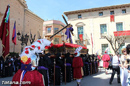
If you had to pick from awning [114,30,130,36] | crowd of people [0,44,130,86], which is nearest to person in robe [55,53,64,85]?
crowd of people [0,44,130,86]

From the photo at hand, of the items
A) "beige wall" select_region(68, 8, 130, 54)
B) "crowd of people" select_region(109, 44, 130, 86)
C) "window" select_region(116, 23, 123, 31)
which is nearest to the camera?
"crowd of people" select_region(109, 44, 130, 86)

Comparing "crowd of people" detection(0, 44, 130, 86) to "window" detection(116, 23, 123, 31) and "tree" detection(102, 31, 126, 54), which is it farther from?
"window" detection(116, 23, 123, 31)

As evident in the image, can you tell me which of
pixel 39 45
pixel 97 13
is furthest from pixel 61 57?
pixel 97 13

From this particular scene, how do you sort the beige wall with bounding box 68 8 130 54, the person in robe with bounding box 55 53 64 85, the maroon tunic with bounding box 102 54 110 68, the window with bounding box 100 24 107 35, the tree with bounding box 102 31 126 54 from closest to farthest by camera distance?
the person in robe with bounding box 55 53 64 85, the maroon tunic with bounding box 102 54 110 68, the tree with bounding box 102 31 126 54, the beige wall with bounding box 68 8 130 54, the window with bounding box 100 24 107 35

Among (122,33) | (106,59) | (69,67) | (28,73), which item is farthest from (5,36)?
(122,33)

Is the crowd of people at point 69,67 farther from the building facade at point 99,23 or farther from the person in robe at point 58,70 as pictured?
the building facade at point 99,23

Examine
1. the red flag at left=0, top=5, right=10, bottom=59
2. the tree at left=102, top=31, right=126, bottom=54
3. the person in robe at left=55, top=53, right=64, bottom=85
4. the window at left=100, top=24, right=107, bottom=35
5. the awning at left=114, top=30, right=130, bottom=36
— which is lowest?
the person in robe at left=55, top=53, right=64, bottom=85

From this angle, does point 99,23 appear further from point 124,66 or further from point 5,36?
point 5,36

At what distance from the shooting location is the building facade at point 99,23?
23.8 meters

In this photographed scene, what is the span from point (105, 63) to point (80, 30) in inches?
643

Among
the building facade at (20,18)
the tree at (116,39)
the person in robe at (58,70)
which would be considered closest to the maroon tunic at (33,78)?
the person in robe at (58,70)

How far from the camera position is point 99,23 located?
82.7ft

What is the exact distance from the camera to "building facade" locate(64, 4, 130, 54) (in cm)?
2384

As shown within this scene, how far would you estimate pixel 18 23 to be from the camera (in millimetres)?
20531
